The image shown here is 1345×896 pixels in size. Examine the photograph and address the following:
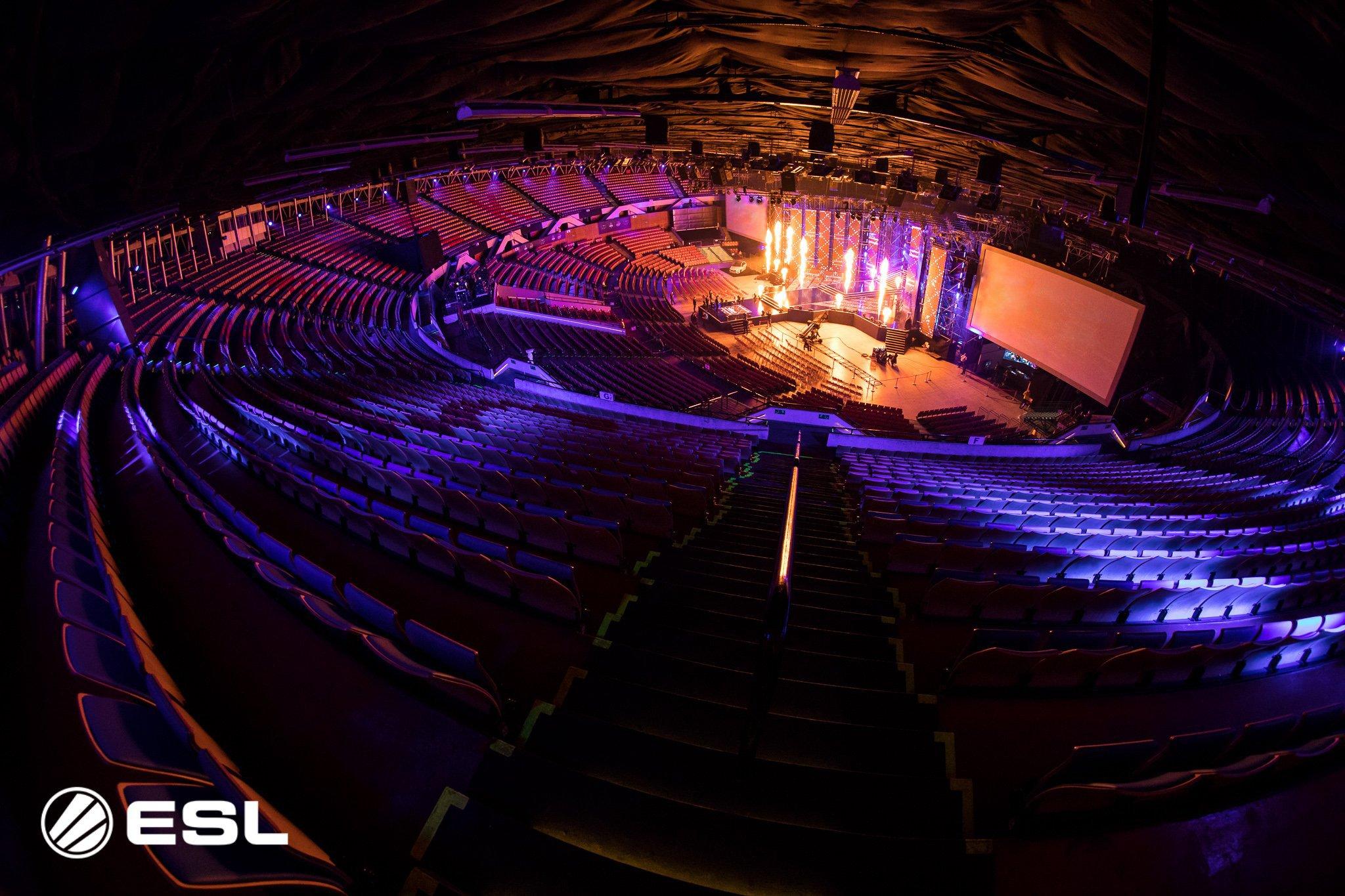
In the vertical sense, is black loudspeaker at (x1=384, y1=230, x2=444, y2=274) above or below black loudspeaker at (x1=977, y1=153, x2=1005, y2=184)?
below

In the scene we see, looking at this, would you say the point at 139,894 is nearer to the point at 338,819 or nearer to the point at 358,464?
the point at 338,819

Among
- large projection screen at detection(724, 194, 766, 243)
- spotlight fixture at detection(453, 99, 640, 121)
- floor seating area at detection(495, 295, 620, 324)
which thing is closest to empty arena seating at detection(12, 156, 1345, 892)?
spotlight fixture at detection(453, 99, 640, 121)

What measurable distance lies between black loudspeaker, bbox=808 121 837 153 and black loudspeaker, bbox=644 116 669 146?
10.5ft

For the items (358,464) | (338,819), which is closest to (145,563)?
(358,464)

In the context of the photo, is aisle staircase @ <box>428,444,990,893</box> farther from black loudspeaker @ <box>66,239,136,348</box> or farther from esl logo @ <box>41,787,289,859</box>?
black loudspeaker @ <box>66,239,136,348</box>

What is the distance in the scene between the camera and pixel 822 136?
1293cm

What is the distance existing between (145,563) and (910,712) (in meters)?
5.52

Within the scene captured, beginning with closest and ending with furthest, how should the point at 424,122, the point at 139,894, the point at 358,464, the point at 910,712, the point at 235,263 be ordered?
the point at 139,894 → the point at 910,712 → the point at 358,464 → the point at 424,122 → the point at 235,263

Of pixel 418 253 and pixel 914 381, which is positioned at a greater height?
pixel 418 253

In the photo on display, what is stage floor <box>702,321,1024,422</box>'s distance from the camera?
1989 centimetres

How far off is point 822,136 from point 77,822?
47.5 feet

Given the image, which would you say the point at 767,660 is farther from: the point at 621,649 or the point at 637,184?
the point at 637,184

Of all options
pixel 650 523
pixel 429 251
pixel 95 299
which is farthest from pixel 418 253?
pixel 650 523

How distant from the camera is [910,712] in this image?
3.52m
